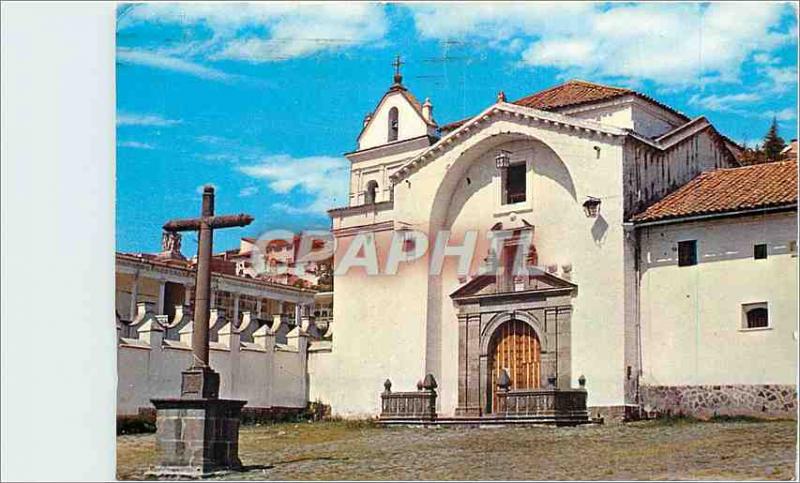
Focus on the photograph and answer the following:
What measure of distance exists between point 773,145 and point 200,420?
5.53m

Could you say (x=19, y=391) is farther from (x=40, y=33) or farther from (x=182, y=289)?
(x=40, y=33)

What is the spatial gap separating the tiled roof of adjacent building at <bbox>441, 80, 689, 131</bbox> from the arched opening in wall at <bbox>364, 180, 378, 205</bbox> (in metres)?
1.54

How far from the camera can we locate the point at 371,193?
11.9 m

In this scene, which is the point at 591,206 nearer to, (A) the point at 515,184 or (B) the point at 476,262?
(A) the point at 515,184

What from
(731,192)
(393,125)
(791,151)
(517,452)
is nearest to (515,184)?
(393,125)

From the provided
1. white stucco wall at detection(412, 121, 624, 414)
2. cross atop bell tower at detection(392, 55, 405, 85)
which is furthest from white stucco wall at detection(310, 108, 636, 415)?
cross atop bell tower at detection(392, 55, 405, 85)

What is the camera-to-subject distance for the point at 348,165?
11.8 metres

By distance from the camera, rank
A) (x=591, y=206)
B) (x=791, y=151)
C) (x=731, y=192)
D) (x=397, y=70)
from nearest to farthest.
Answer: (x=791, y=151) → (x=397, y=70) → (x=731, y=192) → (x=591, y=206)

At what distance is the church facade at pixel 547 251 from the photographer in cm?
1124

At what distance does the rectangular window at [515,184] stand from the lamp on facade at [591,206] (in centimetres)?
62

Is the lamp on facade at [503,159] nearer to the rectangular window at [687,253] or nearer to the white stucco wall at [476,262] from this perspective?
the white stucco wall at [476,262]

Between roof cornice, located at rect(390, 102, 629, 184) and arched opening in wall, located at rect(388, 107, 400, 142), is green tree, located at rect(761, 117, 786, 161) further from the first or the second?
arched opening in wall, located at rect(388, 107, 400, 142)

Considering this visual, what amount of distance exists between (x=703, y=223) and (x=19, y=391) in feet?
20.3

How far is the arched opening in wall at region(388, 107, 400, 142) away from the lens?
1170cm
